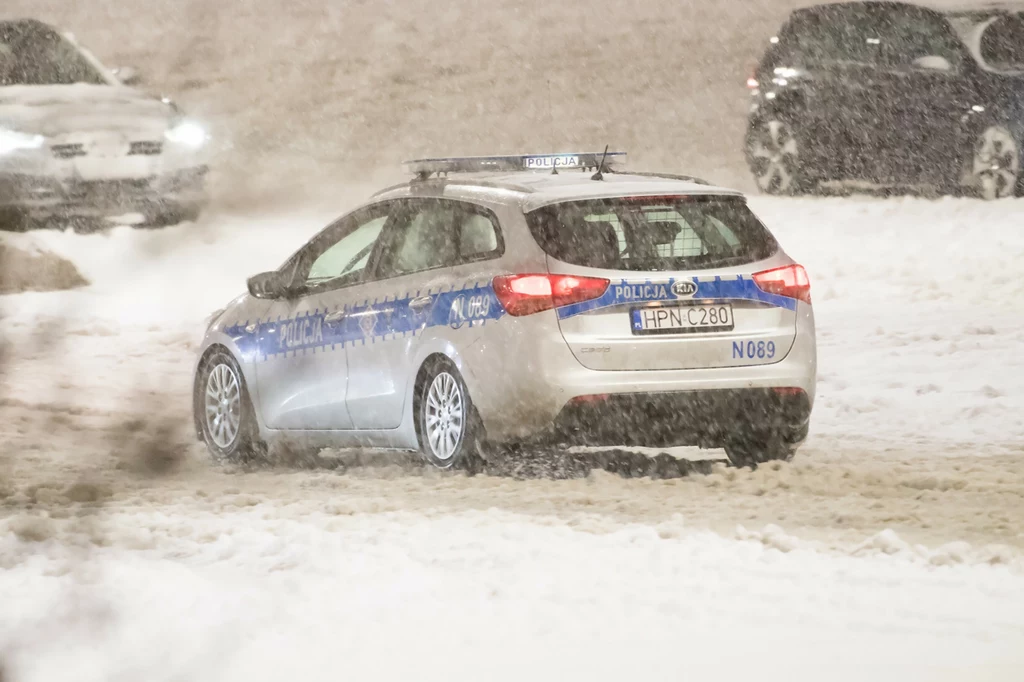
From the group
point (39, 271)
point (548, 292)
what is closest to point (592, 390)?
point (548, 292)

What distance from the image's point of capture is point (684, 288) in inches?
300

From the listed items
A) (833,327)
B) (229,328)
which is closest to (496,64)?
(833,327)

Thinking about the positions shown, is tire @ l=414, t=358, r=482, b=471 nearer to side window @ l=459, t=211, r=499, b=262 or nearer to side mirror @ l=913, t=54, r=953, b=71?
side window @ l=459, t=211, r=499, b=262

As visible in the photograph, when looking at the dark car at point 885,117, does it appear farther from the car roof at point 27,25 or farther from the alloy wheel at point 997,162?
the car roof at point 27,25

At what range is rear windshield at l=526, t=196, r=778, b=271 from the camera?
25.0ft

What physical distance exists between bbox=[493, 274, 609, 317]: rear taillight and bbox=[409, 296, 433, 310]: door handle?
0.54 meters

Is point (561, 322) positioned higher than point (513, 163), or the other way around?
point (513, 163)

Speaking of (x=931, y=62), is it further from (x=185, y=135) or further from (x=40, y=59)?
(x=40, y=59)

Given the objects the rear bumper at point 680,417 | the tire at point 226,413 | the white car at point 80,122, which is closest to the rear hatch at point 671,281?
the rear bumper at point 680,417

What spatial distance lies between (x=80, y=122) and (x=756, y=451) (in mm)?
8081

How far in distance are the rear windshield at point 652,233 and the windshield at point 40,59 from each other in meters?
8.55

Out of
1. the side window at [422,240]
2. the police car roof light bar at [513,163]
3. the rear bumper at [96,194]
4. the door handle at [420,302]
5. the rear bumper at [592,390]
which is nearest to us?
the rear bumper at [96,194]

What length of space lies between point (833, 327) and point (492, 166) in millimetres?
5308

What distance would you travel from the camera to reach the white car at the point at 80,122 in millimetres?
11913
